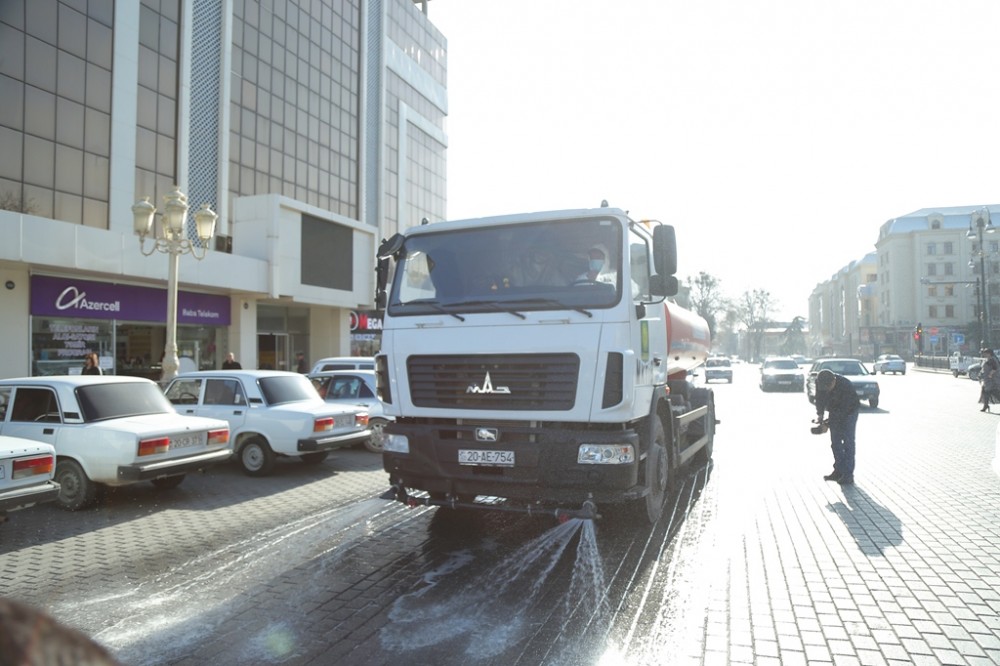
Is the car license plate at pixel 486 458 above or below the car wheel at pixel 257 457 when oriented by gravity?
above

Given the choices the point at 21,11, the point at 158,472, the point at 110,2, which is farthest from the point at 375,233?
the point at 158,472

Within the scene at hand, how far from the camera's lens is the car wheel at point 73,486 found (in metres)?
7.41

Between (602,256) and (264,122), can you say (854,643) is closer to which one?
(602,256)

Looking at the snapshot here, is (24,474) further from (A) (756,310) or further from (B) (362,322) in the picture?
(A) (756,310)

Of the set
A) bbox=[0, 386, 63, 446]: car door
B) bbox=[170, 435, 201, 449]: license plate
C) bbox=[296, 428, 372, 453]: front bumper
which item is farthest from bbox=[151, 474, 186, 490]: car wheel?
bbox=[296, 428, 372, 453]: front bumper

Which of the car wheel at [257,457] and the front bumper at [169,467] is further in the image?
the car wheel at [257,457]

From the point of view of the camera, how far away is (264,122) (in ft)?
91.5

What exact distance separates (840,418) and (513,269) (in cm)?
538

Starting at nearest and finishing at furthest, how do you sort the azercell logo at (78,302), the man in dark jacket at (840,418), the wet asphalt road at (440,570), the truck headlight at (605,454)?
1. the wet asphalt road at (440,570)
2. the truck headlight at (605,454)
3. the man in dark jacket at (840,418)
4. the azercell logo at (78,302)

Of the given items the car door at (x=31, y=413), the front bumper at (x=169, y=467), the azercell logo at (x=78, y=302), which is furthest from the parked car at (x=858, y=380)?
the azercell logo at (x=78, y=302)

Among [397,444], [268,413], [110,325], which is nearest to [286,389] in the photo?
[268,413]

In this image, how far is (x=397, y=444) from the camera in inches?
228

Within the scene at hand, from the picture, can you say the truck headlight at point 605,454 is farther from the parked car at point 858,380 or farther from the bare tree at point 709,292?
the bare tree at point 709,292

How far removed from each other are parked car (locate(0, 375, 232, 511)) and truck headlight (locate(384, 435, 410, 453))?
11.1 feet
